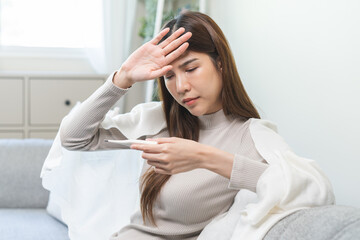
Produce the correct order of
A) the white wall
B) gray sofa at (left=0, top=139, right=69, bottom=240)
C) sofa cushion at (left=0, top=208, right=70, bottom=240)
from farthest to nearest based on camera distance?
gray sofa at (left=0, top=139, right=69, bottom=240) → sofa cushion at (left=0, top=208, right=70, bottom=240) → the white wall

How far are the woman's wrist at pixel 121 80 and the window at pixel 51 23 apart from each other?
2.63 meters

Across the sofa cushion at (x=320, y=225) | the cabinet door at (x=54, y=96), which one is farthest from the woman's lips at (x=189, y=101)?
the cabinet door at (x=54, y=96)

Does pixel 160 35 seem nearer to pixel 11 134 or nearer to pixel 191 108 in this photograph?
pixel 191 108

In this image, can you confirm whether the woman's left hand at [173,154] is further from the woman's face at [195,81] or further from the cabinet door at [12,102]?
the cabinet door at [12,102]

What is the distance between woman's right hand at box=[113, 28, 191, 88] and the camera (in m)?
1.48

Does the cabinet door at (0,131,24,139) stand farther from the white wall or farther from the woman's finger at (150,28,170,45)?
the woman's finger at (150,28,170,45)

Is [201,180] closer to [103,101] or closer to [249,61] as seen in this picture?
[103,101]

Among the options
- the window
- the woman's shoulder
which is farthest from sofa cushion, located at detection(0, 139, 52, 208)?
the window

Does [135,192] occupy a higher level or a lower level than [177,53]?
lower

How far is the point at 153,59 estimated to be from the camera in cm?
157

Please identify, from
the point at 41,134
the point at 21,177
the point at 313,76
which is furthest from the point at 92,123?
the point at 41,134

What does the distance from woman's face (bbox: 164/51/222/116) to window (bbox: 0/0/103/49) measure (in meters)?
2.79

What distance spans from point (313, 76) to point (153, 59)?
798 mm

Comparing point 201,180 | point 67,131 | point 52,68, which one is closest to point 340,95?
point 201,180
